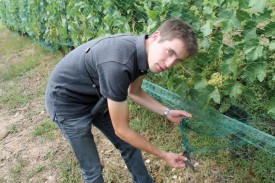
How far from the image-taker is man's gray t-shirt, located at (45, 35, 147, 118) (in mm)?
1853

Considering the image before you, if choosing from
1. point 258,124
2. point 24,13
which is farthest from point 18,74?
point 258,124

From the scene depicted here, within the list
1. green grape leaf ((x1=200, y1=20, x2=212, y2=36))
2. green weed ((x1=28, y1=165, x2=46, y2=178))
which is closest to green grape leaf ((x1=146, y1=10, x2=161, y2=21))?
green grape leaf ((x1=200, y1=20, x2=212, y2=36))

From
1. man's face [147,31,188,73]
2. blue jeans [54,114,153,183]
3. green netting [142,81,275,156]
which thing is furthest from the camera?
blue jeans [54,114,153,183]

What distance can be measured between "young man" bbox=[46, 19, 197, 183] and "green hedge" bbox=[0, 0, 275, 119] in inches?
14.0

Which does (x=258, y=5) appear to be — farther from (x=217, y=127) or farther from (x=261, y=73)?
(x=217, y=127)

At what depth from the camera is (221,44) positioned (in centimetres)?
234

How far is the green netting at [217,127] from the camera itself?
2.25 m

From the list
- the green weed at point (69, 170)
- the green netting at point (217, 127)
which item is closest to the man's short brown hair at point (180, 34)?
the green netting at point (217, 127)

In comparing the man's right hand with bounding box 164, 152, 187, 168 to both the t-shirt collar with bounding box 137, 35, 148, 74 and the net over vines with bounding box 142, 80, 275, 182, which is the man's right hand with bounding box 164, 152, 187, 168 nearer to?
the net over vines with bounding box 142, 80, 275, 182

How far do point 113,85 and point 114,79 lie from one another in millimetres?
35

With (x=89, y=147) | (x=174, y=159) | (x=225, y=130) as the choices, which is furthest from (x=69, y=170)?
(x=225, y=130)

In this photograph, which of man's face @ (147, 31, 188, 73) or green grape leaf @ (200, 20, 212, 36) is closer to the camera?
man's face @ (147, 31, 188, 73)

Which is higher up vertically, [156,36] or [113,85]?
[156,36]

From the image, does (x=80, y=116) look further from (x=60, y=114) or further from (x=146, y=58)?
(x=146, y=58)
